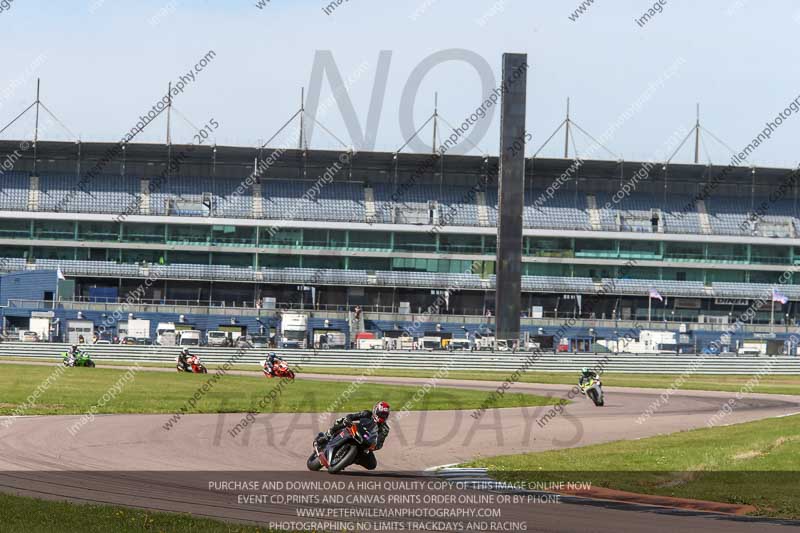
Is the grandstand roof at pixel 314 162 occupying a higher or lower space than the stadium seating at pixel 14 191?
higher

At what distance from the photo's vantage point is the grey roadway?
594 inches

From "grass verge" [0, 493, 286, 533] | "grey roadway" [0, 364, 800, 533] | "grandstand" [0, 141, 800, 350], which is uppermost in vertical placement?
"grandstand" [0, 141, 800, 350]

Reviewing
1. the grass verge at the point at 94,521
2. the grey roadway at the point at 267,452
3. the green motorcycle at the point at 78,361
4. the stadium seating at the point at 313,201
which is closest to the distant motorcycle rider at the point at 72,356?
the green motorcycle at the point at 78,361

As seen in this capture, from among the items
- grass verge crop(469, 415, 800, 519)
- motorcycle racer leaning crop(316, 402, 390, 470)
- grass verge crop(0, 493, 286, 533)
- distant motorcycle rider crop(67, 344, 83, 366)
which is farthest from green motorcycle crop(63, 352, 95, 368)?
grass verge crop(0, 493, 286, 533)

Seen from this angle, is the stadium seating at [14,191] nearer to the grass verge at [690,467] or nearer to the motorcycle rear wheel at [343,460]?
the grass verge at [690,467]

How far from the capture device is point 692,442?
86.7ft

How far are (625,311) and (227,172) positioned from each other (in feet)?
122

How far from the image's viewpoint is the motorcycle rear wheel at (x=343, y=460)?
65.0 ft

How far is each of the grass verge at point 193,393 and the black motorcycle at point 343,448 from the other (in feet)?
38.4

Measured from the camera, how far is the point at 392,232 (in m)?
93.8

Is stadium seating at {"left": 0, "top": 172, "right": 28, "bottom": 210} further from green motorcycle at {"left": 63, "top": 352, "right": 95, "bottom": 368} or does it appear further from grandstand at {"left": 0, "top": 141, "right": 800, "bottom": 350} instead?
green motorcycle at {"left": 63, "top": 352, "right": 95, "bottom": 368}

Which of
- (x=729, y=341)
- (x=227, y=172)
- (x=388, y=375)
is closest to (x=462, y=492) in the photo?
(x=388, y=375)

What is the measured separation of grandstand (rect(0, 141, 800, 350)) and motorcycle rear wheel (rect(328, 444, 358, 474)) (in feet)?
231

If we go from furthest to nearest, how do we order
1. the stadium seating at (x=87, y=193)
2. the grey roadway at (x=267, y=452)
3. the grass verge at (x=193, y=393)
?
the stadium seating at (x=87, y=193) < the grass verge at (x=193, y=393) < the grey roadway at (x=267, y=452)
